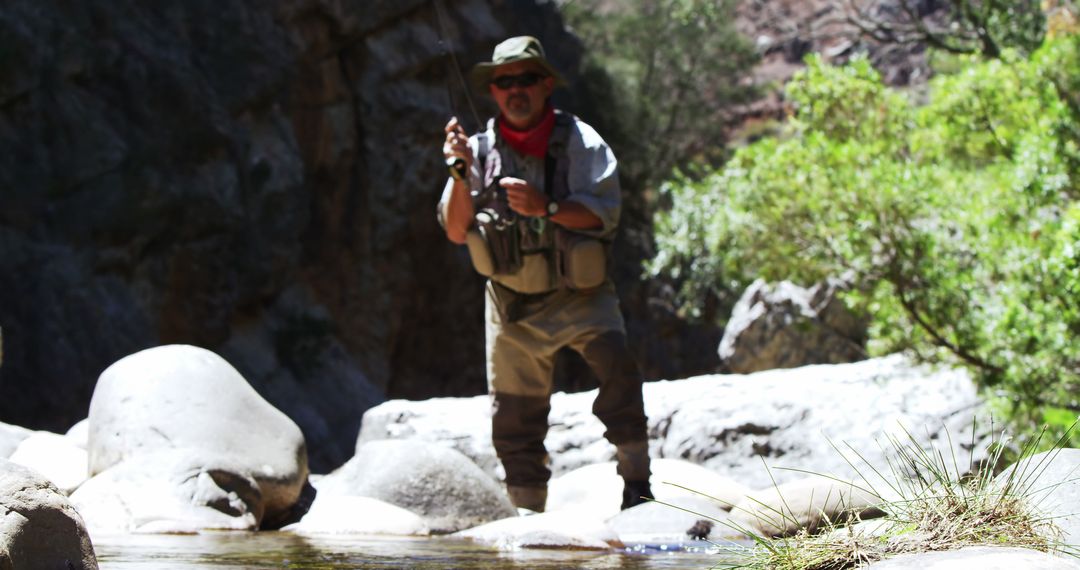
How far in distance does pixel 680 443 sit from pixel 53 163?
13.3 meters

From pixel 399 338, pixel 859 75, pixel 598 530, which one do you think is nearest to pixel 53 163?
pixel 399 338

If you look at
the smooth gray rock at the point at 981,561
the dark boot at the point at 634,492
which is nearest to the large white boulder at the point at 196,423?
the dark boot at the point at 634,492

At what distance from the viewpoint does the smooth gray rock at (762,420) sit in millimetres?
6949

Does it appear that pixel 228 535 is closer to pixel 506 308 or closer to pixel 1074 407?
pixel 506 308

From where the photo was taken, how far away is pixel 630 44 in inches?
1379

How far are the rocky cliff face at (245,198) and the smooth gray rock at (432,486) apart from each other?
315 inches

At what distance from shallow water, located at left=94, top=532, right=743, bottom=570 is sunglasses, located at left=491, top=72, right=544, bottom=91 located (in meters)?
2.05

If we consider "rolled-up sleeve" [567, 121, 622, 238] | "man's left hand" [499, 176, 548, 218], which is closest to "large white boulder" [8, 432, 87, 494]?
"man's left hand" [499, 176, 548, 218]

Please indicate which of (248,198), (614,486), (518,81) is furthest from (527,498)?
(248,198)

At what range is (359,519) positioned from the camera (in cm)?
571

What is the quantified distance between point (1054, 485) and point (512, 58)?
12.1 ft

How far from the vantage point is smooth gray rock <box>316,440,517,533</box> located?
606 cm

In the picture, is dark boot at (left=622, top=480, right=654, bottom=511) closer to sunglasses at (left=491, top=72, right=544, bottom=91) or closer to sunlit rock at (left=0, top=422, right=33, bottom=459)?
sunglasses at (left=491, top=72, right=544, bottom=91)

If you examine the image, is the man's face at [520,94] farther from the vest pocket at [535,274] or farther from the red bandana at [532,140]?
the vest pocket at [535,274]
